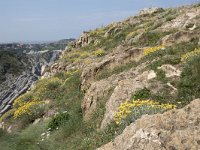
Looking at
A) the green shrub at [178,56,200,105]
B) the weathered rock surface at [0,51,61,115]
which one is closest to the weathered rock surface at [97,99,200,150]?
the green shrub at [178,56,200,105]

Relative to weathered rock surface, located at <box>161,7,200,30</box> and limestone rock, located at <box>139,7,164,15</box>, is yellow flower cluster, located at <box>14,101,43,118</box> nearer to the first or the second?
weathered rock surface, located at <box>161,7,200,30</box>

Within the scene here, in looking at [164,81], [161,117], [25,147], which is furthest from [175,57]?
[161,117]

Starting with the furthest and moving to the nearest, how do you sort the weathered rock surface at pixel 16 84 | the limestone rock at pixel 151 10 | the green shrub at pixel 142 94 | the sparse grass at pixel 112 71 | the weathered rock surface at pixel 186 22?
the weathered rock surface at pixel 16 84 < the limestone rock at pixel 151 10 < the weathered rock surface at pixel 186 22 < the sparse grass at pixel 112 71 < the green shrub at pixel 142 94

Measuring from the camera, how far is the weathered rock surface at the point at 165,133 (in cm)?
707

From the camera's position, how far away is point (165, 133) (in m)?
7.32

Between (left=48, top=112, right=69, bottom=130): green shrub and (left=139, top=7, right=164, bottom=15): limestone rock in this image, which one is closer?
(left=48, top=112, right=69, bottom=130): green shrub

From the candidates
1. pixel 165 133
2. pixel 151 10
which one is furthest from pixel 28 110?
pixel 151 10

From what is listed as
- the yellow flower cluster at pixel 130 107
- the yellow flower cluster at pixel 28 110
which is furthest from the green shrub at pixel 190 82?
the yellow flower cluster at pixel 28 110

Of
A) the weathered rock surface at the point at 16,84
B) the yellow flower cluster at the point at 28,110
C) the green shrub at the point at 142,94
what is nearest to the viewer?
the green shrub at the point at 142,94

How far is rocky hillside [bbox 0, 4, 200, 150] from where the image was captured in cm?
774

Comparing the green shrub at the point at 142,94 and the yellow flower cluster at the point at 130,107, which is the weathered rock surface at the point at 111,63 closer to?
the green shrub at the point at 142,94

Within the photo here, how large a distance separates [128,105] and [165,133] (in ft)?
16.0

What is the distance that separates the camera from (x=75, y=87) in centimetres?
2525

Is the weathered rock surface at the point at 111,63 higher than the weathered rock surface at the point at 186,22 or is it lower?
lower
